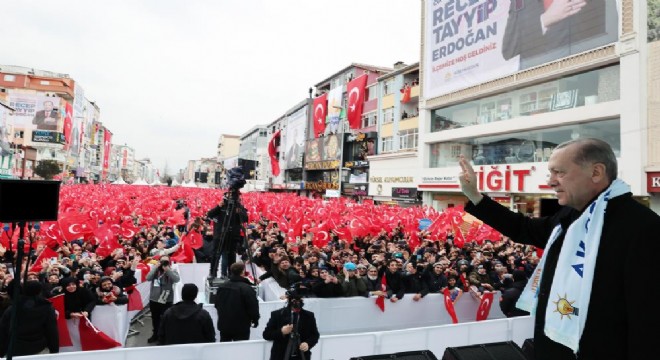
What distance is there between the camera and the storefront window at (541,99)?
72.8ft

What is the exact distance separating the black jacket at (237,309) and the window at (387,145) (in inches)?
1508

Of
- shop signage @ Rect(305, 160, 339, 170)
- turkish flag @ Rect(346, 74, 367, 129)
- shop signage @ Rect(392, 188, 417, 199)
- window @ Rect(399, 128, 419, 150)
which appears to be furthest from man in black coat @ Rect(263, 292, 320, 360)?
shop signage @ Rect(305, 160, 339, 170)

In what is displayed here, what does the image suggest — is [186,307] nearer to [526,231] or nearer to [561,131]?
[526,231]

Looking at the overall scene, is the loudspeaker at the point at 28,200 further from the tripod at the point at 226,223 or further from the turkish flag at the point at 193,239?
the turkish flag at the point at 193,239

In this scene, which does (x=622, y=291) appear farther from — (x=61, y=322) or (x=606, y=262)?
(x=61, y=322)

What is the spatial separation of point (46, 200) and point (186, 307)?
2325 mm

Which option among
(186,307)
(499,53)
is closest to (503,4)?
(499,53)

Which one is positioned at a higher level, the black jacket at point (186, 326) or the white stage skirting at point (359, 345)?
the black jacket at point (186, 326)

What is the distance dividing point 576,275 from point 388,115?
44.0 meters

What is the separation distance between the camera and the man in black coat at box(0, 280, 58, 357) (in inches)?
208

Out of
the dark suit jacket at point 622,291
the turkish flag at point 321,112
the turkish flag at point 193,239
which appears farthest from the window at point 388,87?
the dark suit jacket at point 622,291

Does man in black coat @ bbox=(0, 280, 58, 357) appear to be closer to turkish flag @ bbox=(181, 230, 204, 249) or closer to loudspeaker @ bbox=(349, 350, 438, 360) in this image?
loudspeaker @ bbox=(349, 350, 438, 360)

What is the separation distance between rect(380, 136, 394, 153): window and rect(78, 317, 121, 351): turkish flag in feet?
127

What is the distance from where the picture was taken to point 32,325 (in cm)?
538
